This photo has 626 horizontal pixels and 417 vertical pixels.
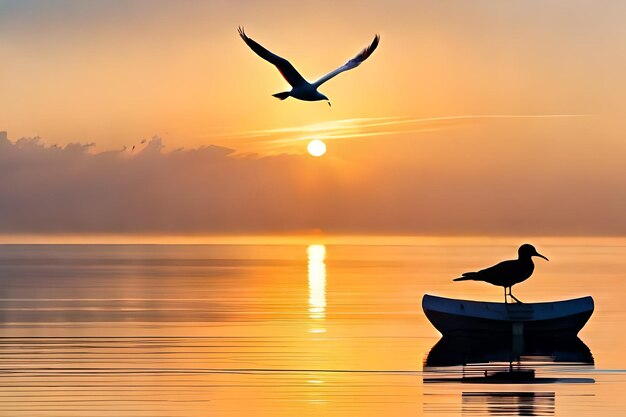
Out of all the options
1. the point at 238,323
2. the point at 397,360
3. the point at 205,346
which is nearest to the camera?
the point at 397,360

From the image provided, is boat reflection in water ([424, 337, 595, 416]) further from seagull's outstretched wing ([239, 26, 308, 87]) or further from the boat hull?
seagull's outstretched wing ([239, 26, 308, 87])

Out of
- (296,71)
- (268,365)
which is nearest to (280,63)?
(296,71)

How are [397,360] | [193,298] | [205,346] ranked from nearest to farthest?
[397,360], [205,346], [193,298]

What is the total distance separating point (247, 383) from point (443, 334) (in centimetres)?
1241

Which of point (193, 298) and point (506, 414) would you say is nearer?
point (506, 414)

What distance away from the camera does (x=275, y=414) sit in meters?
23.0

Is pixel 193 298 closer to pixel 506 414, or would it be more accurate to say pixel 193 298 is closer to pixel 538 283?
pixel 538 283

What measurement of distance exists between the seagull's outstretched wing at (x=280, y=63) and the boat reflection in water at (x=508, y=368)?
8.12 metres

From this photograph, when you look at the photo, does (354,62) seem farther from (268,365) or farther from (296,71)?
(268,365)

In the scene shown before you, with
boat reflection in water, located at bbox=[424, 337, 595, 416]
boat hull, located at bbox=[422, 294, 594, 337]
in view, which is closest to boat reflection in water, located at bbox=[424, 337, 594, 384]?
boat reflection in water, located at bbox=[424, 337, 595, 416]

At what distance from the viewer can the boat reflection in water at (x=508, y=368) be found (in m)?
24.3

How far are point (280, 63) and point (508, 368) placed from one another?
9.61 m

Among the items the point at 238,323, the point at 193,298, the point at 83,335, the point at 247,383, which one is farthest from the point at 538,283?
the point at 247,383

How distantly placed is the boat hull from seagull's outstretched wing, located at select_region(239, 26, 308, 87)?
8826 millimetres
